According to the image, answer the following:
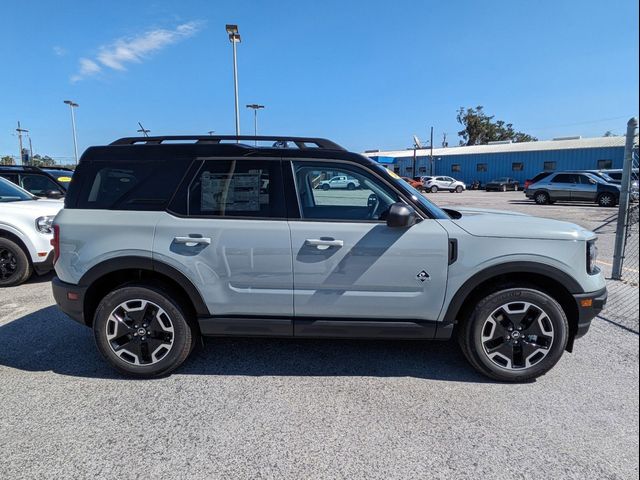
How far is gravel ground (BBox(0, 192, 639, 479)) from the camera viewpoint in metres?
2.30

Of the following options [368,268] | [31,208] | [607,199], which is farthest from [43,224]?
[607,199]

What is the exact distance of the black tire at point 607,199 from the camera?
1997 centimetres

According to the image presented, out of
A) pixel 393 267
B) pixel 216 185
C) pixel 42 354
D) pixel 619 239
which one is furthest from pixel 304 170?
pixel 619 239

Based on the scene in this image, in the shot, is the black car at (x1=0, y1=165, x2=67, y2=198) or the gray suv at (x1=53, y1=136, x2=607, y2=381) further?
the black car at (x1=0, y1=165, x2=67, y2=198)

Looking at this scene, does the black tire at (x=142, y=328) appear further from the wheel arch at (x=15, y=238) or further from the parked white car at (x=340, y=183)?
the wheel arch at (x=15, y=238)

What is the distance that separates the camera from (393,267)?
306 cm

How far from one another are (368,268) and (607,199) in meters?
22.4

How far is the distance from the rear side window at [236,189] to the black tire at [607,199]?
22.6 meters

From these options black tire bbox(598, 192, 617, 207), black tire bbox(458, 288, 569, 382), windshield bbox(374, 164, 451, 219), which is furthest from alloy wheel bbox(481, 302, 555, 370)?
black tire bbox(598, 192, 617, 207)

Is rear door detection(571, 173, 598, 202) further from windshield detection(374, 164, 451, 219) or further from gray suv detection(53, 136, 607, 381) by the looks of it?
windshield detection(374, 164, 451, 219)

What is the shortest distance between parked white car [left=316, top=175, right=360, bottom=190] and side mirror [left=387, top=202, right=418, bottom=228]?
20.0 inches

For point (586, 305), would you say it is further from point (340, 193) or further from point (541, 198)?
point (541, 198)

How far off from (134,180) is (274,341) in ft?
6.51

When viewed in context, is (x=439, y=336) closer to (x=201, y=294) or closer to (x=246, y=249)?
(x=246, y=249)
